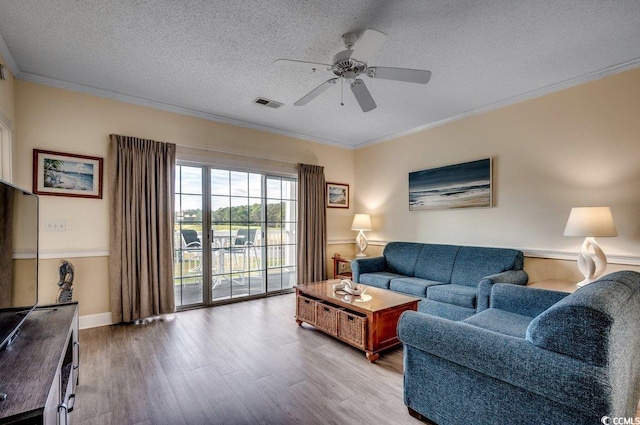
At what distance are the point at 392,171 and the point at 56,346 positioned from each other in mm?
4678

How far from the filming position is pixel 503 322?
7.56 ft

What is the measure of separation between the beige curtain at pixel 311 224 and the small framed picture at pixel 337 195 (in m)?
0.24

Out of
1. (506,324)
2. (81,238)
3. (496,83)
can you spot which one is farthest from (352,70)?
(81,238)

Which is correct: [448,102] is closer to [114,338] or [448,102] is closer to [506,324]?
[506,324]

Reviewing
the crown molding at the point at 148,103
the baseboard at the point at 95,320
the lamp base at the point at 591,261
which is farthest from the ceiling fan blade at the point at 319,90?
the baseboard at the point at 95,320

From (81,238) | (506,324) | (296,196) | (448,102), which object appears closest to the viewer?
(506,324)

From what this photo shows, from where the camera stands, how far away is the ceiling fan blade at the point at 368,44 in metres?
1.94

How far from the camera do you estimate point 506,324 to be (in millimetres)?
2260

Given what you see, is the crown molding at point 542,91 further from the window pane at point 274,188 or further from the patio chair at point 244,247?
the patio chair at point 244,247

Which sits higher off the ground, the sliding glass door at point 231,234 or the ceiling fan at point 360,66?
the ceiling fan at point 360,66

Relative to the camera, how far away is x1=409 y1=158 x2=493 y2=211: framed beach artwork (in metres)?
3.89

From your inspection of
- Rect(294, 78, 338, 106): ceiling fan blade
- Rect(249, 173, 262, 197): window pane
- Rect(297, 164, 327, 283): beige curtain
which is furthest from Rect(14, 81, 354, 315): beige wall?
Rect(294, 78, 338, 106): ceiling fan blade

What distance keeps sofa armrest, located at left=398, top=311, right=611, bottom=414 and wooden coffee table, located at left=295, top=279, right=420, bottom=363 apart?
2.71ft

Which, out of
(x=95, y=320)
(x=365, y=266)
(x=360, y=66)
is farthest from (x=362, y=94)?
(x=95, y=320)
